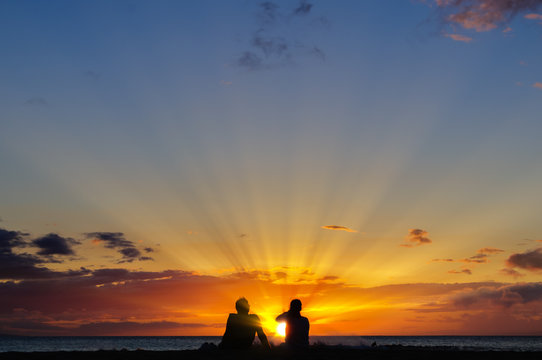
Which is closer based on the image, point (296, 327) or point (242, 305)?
point (242, 305)

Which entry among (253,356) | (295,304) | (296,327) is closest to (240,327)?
(253,356)

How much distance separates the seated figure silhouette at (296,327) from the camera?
18375 mm

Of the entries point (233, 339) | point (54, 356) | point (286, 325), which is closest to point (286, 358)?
point (233, 339)

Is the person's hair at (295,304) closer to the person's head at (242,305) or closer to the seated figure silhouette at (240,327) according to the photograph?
the seated figure silhouette at (240,327)

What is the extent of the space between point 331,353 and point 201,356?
415 centimetres

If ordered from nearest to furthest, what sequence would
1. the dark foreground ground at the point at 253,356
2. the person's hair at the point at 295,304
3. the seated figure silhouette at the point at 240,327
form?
the dark foreground ground at the point at 253,356 < the seated figure silhouette at the point at 240,327 < the person's hair at the point at 295,304

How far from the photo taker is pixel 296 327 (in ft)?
60.3

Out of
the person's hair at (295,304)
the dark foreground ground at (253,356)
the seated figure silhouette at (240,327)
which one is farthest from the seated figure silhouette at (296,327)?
the seated figure silhouette at (240,327)

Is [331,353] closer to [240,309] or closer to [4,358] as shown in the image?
[240,309]

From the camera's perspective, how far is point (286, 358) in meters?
13.7

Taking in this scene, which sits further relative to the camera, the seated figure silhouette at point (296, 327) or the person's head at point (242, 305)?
the seated figure silhouette at point (296, 327)

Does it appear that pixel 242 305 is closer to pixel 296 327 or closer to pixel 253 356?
pixel 253 356

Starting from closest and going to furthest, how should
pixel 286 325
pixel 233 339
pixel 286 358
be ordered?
pixel 286 358 → pixel 233 339 → pixel 286 325

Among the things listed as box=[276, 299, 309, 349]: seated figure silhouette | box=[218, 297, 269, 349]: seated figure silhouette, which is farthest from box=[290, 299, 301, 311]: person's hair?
box=[218, 297, 269, 349]: seated figure silhouette
